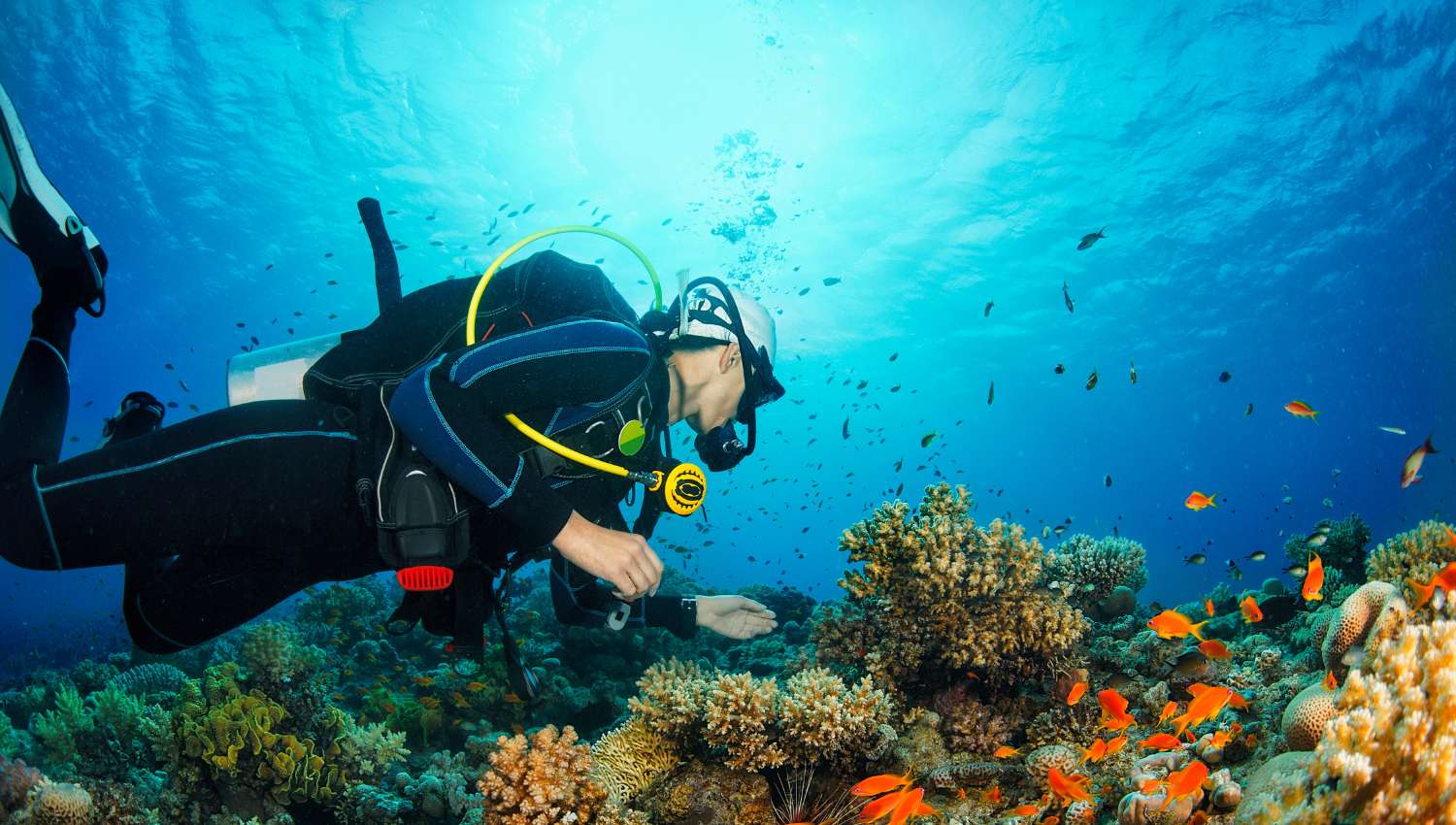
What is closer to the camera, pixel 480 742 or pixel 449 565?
pixel 449 565

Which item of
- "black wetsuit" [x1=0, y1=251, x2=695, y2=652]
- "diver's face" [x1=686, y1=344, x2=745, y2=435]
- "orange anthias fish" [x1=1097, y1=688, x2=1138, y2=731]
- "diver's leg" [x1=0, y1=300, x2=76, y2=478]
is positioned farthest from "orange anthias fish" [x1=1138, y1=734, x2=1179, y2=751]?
"diver's leg" [x1=0, y1=300, x2=76, y2=478]

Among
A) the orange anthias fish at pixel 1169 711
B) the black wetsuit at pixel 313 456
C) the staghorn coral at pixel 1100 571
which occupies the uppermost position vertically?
the staghorn coral at pixel 1100 571

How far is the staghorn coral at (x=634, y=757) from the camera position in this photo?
4.09 meters

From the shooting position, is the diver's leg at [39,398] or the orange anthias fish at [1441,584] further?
the orange anthias fish at [1441,584]

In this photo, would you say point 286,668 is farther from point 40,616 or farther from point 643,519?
point 40,616

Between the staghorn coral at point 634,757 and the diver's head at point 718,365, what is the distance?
2013mm

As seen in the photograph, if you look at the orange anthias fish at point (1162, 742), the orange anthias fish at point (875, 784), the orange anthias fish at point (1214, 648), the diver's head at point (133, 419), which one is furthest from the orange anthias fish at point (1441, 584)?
the diver's head at point (133, 419)

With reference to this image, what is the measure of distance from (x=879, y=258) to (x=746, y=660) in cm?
2409

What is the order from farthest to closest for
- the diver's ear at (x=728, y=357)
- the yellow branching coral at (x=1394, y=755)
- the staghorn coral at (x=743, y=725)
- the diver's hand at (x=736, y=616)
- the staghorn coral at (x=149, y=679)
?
the staghorn coral at (x=149, y=679)
the diver's hand at (x=736, y=616)
the diver's ear at (x=728, y=357)
the staghorn coral at (x=743, y=725)
the yellow branching coral at (x=1394, y=755)

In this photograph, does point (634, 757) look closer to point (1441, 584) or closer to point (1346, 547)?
point (1441, 584)

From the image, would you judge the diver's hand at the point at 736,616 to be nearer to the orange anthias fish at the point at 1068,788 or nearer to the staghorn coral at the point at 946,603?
the staghorn coral at the point at 946,603

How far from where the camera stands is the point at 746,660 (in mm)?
9648

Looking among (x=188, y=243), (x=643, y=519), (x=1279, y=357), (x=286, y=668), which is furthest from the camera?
(x=1279, y=357)

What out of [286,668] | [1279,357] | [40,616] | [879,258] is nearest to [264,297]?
[40,616]
